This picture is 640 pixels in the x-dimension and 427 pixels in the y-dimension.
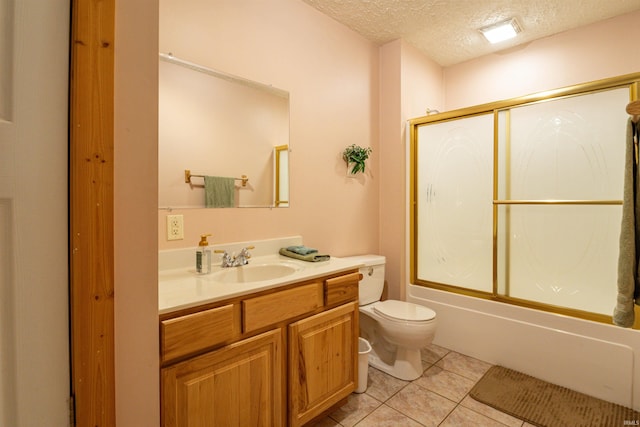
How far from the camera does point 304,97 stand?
6.94 ft

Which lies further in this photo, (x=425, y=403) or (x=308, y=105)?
(x=308, y=105)

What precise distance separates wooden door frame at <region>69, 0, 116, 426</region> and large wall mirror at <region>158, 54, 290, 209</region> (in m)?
0.80

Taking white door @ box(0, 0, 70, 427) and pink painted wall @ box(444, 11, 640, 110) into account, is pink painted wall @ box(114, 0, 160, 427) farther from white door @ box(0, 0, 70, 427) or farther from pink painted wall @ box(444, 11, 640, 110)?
pink painted wall @ box(444, 11, 640, 110)

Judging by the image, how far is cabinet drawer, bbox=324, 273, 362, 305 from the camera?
1.55 meters

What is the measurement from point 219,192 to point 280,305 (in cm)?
76

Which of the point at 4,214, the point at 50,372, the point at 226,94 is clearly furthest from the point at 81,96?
the point at 226,94

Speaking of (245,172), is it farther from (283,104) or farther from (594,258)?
(594,258)

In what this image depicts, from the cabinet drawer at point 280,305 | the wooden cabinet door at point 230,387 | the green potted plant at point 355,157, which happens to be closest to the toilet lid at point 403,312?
the cabinet drawer at point 280,305

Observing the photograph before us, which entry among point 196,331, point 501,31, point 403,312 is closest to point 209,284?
point 196,331

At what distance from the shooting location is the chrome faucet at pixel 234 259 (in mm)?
1608

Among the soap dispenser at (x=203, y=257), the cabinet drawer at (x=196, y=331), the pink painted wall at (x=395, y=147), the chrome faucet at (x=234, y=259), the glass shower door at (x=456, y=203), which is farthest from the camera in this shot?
the pink painted wall at (x=395, y=147)

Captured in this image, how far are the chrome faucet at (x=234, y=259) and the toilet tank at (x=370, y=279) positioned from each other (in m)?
0.88

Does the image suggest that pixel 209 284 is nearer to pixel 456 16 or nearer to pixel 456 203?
pixel 456 203

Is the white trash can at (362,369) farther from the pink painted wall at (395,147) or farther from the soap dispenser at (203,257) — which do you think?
the soap dispenser at (203,257)
